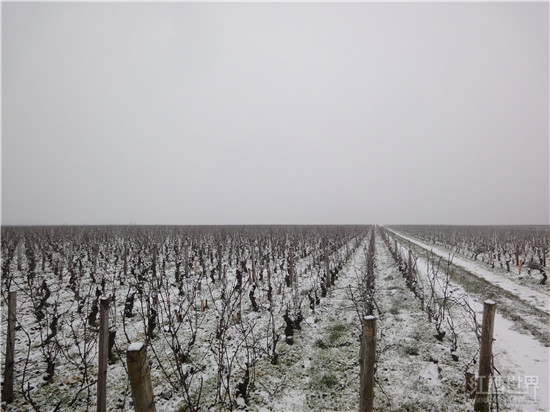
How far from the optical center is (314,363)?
4410 mm

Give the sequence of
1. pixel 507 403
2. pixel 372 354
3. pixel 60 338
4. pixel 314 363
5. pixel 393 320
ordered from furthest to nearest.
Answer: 1. pixel 393 320
2. pixel 60 338
3. pixel 314 363
4. pixel 507 403
5. pixel 372 354

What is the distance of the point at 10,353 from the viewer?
10.9ft

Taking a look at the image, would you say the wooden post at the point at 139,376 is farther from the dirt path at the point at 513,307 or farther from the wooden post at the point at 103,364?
the dirt path at the point at 513,307

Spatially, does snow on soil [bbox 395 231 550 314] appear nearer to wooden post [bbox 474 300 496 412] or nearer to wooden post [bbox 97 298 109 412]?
wooden post [bbox 474 300 496 412]

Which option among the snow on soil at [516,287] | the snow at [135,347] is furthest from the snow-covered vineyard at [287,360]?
the snow on soil at [516,287]

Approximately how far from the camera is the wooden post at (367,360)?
268 cm

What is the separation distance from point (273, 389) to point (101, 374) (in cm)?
220

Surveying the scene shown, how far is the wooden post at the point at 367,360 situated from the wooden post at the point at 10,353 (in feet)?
13.7

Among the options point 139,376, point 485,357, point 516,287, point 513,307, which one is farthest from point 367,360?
point 516,287

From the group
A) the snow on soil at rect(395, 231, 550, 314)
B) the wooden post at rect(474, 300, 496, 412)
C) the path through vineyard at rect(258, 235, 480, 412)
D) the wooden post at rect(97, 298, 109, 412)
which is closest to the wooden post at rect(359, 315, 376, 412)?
the path through vineyard at rect(258, 235, 480, 412)

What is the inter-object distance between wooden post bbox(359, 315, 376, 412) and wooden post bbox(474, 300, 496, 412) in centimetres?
123

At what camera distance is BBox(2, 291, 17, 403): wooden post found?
3.28 meters

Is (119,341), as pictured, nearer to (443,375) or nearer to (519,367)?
(443,375)

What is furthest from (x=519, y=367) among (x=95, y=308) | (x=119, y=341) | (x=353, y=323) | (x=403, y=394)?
(x=95, y=308)
